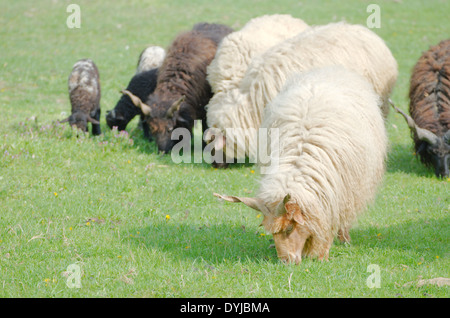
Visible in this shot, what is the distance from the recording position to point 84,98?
434 inches

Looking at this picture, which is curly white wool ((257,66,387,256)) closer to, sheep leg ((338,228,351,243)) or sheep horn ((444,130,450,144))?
sheep leg ((338,228,351,243))

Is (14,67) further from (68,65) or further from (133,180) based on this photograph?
(133,180)

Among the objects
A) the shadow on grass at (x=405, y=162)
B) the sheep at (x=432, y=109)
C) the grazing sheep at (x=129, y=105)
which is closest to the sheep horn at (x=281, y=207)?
the sheep at (x=432, y=109)

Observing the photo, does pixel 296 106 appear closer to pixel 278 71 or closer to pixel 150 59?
pixel 278 71

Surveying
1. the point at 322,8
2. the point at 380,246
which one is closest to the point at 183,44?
the point at 380,246

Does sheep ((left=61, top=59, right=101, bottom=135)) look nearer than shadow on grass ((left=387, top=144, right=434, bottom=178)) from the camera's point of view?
No

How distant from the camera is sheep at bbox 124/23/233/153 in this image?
1026 cm

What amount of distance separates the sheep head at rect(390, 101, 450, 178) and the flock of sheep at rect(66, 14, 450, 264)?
2cm

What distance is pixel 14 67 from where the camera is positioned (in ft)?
54.5

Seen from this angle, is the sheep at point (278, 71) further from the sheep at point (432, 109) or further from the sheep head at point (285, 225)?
the sheep head at point (285, 225)

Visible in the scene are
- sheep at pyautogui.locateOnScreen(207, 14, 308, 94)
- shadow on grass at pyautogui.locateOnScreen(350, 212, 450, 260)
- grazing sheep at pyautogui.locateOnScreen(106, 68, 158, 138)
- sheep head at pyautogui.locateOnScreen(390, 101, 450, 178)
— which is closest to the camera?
shadow on grass at pyautogui.locateOnScreen(350, 212, 450, 260)

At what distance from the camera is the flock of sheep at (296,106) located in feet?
18.0
